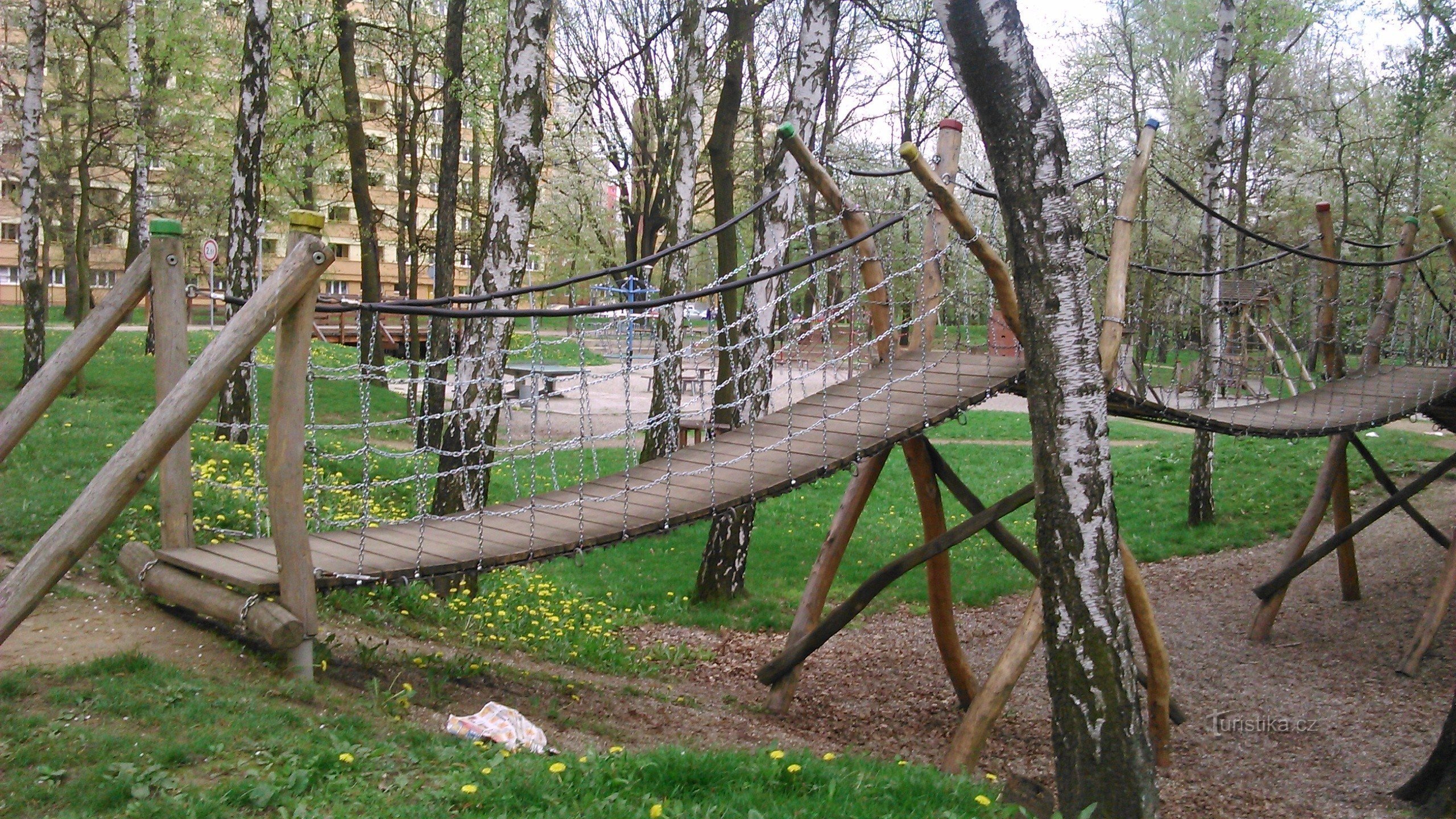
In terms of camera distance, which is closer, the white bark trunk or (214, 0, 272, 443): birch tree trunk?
(214, 0, 272, 443): birch tree trunk

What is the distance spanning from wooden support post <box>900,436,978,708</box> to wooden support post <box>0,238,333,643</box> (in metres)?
3.25

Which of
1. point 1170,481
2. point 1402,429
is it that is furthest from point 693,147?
point 1402,429

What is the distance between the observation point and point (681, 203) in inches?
424

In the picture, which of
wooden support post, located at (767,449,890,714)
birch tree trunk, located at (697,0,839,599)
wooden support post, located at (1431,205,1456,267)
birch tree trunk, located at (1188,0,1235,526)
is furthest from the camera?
birch tree trunk, located at (1188,0,1235,526)

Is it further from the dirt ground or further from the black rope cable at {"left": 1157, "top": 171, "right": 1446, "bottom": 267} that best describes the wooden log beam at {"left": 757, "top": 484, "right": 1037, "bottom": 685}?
the black rope cable at {"left": 1157, "top": 171, "right": 1446, "bottom": 267}

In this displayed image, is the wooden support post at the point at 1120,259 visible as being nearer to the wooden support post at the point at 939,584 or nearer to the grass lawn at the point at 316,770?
the wooden support post at the point at 939,584

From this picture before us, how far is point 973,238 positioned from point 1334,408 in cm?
426

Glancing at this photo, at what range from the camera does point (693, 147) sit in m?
10.4

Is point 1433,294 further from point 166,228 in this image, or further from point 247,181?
point 247,181

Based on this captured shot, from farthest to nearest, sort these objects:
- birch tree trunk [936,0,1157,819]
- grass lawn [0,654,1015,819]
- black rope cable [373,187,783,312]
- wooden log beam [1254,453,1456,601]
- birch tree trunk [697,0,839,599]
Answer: wooden log beam [1254,453,1456,601] < birch tree trunk [697,0,839,599] < black rope cable [373,187,783,312] < birch tree trunk [936,0,1157,819] < grass lawn [0,654,1015,819]

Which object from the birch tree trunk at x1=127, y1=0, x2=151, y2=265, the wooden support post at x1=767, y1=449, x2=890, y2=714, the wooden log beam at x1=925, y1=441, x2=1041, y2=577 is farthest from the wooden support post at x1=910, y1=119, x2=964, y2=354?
the birch tree trunk at x1=127, y1=0, x2=151, y2=265

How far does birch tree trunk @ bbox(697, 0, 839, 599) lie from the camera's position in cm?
739

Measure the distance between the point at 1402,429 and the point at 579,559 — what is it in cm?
1102

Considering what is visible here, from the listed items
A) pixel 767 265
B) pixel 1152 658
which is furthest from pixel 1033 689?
pixel 767 265
